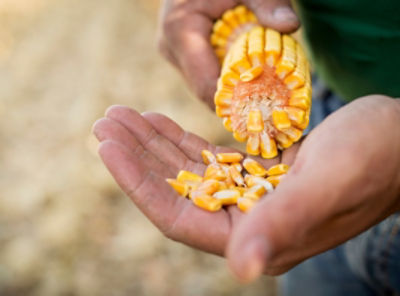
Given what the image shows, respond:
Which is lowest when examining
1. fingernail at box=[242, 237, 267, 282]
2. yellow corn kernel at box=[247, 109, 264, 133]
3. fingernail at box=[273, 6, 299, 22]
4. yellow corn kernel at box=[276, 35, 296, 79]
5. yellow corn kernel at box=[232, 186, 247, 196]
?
yellow corn kernel at box=[232, 186, 247, 196]

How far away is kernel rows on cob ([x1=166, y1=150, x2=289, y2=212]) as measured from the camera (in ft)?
4.21

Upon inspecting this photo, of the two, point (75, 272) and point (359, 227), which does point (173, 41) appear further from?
point (75, 272)

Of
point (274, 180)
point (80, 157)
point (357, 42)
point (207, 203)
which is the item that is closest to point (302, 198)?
point (207, 203)

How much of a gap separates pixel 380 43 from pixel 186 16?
2.51 ft

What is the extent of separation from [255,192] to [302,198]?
0.37 m

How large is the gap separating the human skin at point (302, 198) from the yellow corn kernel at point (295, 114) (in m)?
0.28

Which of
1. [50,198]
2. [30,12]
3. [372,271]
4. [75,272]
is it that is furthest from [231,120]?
[30,12]

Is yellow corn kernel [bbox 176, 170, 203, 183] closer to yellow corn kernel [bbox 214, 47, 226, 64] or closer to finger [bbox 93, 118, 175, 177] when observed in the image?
finger [bbox 93, 118, 175, 177]

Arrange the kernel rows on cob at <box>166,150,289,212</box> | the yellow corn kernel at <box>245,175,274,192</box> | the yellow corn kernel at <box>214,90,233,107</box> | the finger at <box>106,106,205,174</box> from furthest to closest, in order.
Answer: the yellow corn kernel at <box>214,90,233,107</box> < the finger at <box>106,106,205,174</box> < the yellow corn kernel at <box>245,175,274,192</box> < the kernel rows on cob at <box>166,150,289,212</box>

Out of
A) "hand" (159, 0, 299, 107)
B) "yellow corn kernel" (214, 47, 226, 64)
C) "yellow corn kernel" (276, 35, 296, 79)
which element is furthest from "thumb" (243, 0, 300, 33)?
"yellow corn kernel" (214, 47, 226, 64)

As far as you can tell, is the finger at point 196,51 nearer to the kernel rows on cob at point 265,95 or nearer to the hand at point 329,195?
the kernel rows on cob at point 265,95

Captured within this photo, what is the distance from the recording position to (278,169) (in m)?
1.46

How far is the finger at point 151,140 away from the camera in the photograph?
150cm

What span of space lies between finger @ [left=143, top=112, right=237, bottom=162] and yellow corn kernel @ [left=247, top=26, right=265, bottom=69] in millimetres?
298
